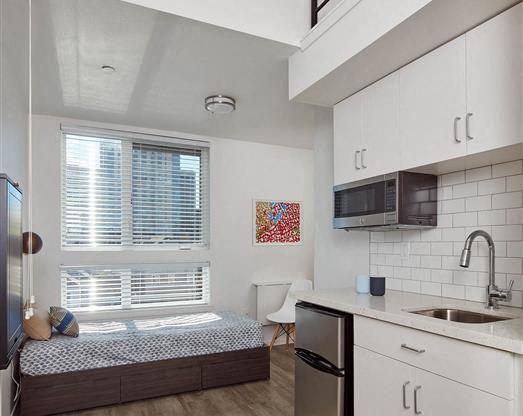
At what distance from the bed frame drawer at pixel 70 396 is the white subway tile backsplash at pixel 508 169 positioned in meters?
3.02

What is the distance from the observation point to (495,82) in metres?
1.67

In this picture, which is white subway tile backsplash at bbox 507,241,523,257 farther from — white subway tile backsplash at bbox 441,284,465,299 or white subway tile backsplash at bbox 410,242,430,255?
white subway tile backsplash at bbox 410,242,430,255

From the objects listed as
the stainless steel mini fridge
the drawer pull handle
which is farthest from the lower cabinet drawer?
the stainless steel mini fridge

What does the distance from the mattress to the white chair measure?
0.63m

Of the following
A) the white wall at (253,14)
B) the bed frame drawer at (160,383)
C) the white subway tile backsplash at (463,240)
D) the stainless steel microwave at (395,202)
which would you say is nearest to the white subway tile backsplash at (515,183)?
the white subway tile backsplash at (463,240)

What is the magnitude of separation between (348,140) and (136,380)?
2.51 meters

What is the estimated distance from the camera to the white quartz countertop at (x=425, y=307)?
1352 millimetres

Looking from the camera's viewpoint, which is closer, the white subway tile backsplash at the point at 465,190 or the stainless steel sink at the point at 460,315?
the stainless steel sink at the point at 460,315

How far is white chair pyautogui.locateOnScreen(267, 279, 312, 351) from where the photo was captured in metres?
4.46

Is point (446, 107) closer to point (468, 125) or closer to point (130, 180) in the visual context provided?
point (468, 125)

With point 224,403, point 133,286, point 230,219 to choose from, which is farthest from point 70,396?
point 230,219

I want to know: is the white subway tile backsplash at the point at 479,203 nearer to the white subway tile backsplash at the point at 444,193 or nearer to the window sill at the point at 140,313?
the white subway tile backsplash at the point at 444,193

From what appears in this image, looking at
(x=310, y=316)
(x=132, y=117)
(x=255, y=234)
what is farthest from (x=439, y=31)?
(x=255, y=234)

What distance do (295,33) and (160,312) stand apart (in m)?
3.09
